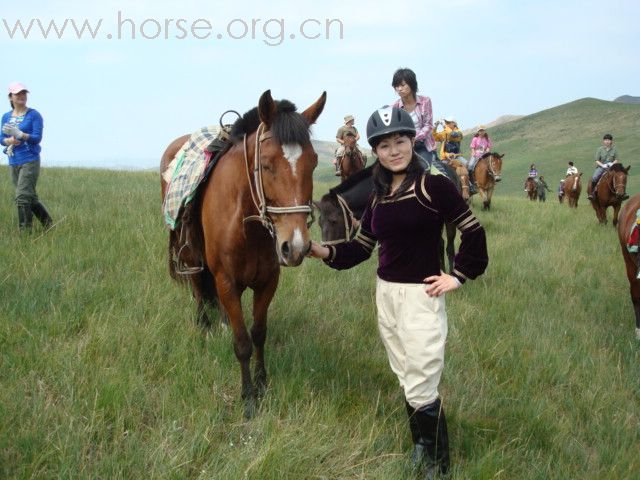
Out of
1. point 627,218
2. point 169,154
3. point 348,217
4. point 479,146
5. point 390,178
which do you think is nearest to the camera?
point 390,178

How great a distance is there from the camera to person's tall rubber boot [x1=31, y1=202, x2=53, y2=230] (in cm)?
706

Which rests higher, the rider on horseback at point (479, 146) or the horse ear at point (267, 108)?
the rider on horseback at point (479, 146)

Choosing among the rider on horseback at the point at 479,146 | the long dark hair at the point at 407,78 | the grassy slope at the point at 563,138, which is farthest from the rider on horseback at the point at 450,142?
the grassy slope at the point at 563,138

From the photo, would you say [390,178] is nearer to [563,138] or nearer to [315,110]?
[315,110]

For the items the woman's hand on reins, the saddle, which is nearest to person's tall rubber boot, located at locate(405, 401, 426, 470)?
the woman's hand on reins

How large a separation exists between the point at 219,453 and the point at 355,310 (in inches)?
105

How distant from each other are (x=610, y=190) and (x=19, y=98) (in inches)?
527

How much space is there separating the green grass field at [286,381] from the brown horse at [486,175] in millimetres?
9878

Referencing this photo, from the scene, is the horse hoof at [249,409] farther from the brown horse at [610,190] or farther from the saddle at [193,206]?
the brown horse at [610,190]

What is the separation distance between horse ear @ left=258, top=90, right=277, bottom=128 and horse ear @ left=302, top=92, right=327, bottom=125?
0.85 ft

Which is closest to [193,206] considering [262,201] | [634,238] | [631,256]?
[262,201]

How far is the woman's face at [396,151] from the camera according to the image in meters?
2.70

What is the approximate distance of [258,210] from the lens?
3.05 m

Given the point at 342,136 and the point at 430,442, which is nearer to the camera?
the point at 430,442
